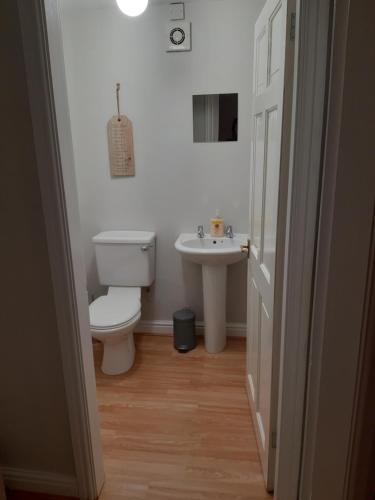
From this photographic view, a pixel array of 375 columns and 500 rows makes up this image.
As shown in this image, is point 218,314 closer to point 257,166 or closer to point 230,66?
point 257,166

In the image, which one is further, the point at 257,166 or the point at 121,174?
the point at 121,174

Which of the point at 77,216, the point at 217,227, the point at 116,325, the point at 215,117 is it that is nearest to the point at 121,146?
the point at 215,117

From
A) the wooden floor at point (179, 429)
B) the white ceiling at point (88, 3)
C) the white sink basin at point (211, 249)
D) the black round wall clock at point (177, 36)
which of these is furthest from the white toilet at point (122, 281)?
the white ceiling at point (88, 3)

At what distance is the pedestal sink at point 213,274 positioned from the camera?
2299 mm

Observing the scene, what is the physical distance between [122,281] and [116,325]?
1.68ft

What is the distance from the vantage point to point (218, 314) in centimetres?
250

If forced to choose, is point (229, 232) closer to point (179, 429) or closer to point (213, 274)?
point (213, 274)

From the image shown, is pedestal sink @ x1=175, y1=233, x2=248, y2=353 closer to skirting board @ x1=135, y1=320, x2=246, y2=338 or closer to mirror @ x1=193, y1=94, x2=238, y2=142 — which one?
skirting board @ x1=135, y1=320, x2=246, y2=338

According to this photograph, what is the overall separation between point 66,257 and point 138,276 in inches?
53.8

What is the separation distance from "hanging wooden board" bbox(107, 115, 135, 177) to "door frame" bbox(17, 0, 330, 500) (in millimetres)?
1363

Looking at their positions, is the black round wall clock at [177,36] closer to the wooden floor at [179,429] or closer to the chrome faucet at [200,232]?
the chrome faucet at [200,232]

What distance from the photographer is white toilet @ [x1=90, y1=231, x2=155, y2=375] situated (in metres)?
2.28

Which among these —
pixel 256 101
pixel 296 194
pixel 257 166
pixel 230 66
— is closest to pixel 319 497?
pixel 296 194

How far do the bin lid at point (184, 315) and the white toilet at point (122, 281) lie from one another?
1.02 ft
